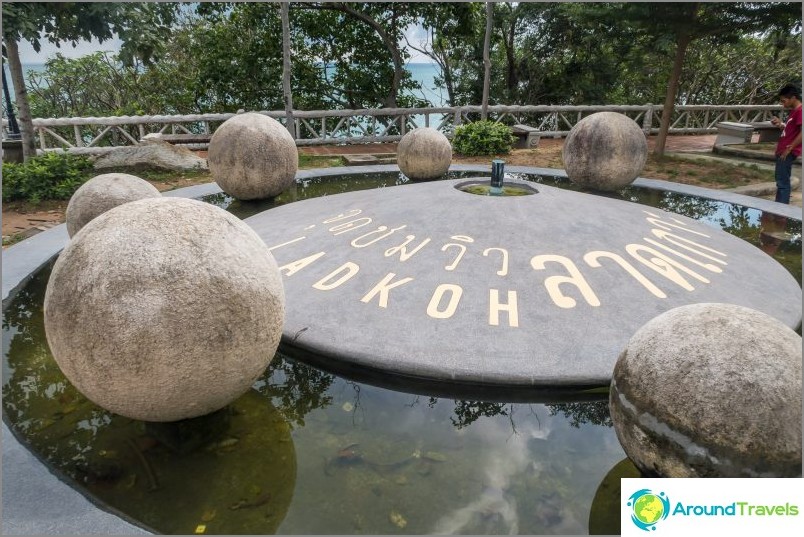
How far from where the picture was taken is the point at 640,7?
15547mm

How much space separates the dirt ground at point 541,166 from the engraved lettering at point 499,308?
8461 millimetres

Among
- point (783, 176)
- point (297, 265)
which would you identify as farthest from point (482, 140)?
point (297, 265)

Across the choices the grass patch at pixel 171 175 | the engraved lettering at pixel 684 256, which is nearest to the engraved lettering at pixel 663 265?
the engraved lettering at pixel 684 256

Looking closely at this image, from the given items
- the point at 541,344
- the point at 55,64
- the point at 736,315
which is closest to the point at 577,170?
the point at 541,344

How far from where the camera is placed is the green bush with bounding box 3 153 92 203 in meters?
11.8

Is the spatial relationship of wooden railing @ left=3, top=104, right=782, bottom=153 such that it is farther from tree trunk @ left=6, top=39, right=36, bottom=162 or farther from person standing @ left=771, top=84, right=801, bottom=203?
person standing @ left=771, top=84, right=801, bottom=203

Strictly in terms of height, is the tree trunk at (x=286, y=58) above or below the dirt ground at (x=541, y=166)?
above

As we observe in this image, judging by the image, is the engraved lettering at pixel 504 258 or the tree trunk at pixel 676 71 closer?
the engraved lettering at pixel 504 258

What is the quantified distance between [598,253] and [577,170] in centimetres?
581

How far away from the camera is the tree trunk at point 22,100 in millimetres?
13195

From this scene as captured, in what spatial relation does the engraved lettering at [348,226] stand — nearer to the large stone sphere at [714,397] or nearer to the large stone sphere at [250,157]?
the large stone sphere at [250,157]

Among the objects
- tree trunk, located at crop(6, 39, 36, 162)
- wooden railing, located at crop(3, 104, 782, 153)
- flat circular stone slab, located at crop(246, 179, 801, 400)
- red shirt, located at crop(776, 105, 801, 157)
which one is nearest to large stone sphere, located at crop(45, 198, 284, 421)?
flat circular stone slab, located at crop(246, 179, 801, 400)

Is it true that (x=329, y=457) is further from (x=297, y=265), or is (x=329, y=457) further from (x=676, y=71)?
(x=676, y=71)

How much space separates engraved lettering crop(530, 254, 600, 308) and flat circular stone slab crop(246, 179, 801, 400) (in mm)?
24
